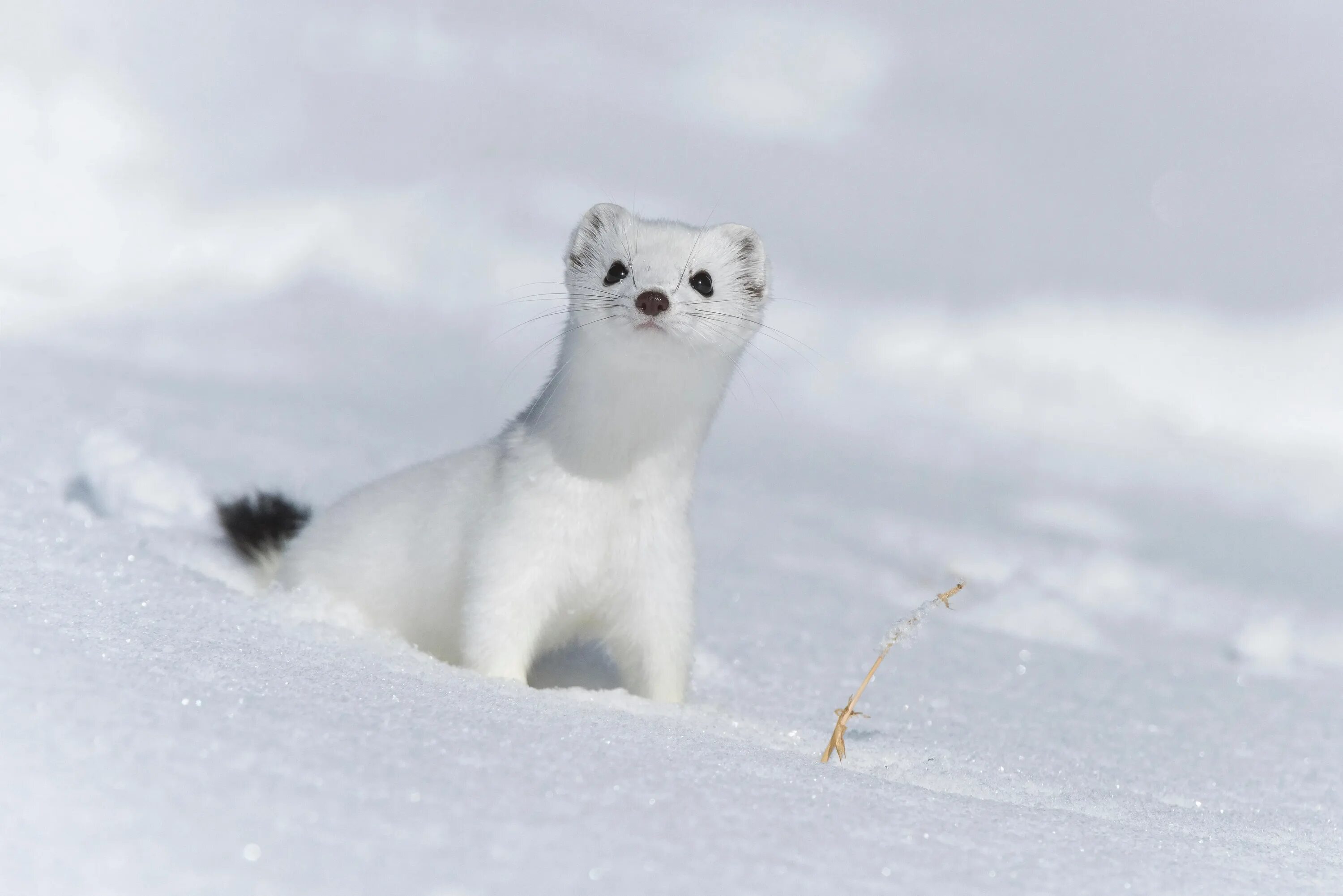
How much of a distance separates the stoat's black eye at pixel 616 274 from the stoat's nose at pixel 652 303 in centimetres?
20

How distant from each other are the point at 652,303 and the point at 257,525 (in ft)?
4.54

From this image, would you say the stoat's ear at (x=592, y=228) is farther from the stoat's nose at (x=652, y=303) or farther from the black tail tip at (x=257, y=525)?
the black tail tip at (x=257, y=525)

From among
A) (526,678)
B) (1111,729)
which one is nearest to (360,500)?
(526,678)

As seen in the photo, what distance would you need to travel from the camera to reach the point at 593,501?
278cm

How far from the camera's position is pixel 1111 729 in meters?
3.26

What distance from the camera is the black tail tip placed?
3.36 m

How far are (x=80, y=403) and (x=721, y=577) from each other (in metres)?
2.47

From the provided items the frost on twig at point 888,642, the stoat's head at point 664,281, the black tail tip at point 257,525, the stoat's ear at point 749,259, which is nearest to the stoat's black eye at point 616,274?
the stoat's head at point 664,281

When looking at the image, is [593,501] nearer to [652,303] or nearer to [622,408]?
[622,408]

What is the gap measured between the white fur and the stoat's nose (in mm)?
18

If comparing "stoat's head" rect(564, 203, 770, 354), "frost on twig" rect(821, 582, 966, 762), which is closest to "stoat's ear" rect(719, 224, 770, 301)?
"stoat's head" rect(564, 203, 770, 354)

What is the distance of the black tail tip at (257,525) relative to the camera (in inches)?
132

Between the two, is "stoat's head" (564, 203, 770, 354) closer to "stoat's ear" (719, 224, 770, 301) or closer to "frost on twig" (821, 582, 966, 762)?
"stoat's ear" (719, 224, 770, 301)

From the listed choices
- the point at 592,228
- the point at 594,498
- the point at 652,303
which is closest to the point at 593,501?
the point at 594,498
